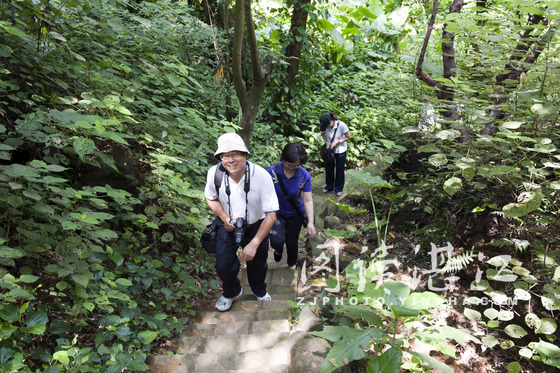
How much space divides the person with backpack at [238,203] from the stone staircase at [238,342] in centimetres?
52

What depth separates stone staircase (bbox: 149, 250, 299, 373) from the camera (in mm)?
2691

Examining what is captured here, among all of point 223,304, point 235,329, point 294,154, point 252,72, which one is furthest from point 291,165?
point 252,72

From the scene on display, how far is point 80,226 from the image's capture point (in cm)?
239

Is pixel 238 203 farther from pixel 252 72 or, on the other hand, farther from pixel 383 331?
pixel 252 72

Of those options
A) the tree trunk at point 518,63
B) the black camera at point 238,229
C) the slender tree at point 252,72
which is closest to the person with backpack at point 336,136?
the slender tree at point 252,72

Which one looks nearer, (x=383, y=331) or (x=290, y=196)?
(x=383, y=331)

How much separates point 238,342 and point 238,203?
4.11ft

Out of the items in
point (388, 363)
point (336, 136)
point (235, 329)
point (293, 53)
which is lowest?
point (235, 329)

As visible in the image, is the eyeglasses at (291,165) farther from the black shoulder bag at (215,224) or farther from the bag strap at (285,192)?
the black shoulder bag at (215,224)

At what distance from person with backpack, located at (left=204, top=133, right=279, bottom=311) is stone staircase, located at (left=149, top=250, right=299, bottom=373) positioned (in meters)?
0.52

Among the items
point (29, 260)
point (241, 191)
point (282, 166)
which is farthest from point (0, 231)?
point (282, 166)

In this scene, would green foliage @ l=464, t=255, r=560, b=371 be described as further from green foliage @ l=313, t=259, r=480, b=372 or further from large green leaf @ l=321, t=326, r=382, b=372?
large green leaf @ l=321, t=326, r=382, b=372

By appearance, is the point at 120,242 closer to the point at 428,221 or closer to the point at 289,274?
the point at 289,274

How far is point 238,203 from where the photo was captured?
3221mm
